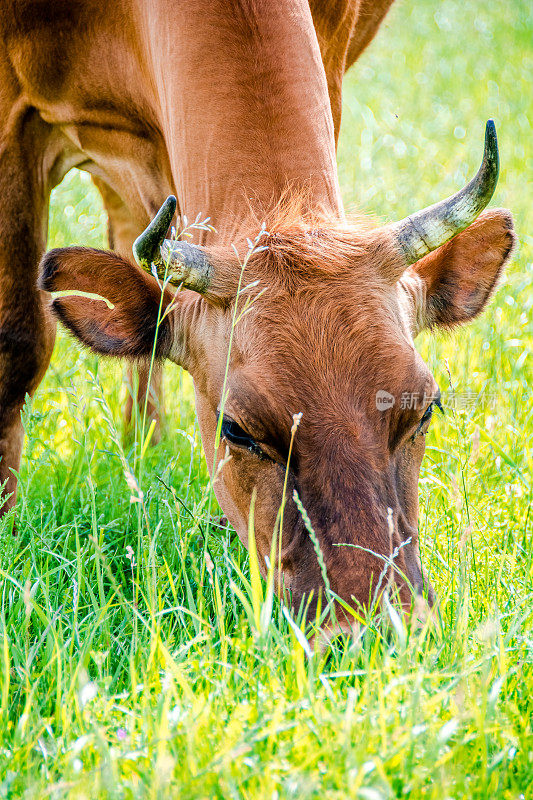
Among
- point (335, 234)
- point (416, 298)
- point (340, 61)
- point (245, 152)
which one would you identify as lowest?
point (416, 298)

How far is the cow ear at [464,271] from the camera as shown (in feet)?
11.6

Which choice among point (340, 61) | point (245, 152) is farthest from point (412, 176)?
point (245, 152)

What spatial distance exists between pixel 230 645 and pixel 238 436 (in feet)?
2.25

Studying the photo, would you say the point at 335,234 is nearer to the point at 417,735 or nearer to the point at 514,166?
the point at 417,735

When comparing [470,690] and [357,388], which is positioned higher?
[357,388]

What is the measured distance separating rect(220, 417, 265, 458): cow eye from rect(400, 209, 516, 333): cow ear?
86cm

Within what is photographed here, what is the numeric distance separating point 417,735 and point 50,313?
2051mm

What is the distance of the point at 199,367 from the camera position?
345cm

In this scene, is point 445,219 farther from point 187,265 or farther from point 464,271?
point 187,265

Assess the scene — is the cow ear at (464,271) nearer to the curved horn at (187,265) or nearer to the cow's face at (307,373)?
the cow's face at (307,373)

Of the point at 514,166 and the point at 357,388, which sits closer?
the point at 357,388

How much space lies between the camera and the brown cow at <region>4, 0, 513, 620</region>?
9.02 ft

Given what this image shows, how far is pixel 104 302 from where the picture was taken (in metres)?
3.41

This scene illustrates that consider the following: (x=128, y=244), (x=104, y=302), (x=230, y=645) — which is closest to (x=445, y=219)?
(x=104, y=302)
